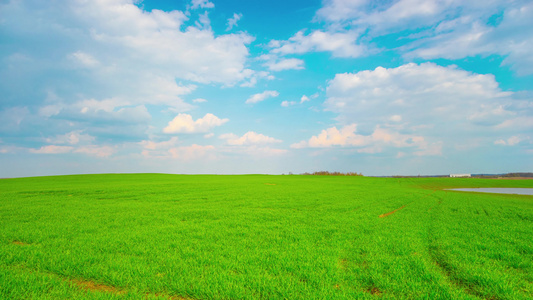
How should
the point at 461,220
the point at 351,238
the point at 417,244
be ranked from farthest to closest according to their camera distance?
1. the point at 461,220
2. the point at 351,238
3. the point at 417,244

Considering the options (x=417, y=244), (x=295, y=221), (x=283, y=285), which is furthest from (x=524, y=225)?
(x=283, y=285)

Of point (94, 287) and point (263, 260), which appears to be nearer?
point (94, 287)

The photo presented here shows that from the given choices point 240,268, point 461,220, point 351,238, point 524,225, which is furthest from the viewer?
point 461,220

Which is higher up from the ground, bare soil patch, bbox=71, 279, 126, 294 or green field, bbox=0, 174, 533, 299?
green field, bbox=0, 174, 533, 299

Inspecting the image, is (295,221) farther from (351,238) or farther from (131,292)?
(131,292)

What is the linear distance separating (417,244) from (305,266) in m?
4.66

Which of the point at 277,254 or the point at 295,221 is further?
the point at 295,221

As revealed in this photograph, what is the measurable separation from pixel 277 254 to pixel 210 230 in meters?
3.95

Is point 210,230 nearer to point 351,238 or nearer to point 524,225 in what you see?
point 351,238

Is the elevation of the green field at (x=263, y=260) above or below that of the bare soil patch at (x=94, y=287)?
above

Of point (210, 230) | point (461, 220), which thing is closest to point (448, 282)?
point (210, 230)

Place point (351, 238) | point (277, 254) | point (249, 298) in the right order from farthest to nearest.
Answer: point (351, 238) → point (277, 254) → point (249, 298)

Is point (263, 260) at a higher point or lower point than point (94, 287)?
higher

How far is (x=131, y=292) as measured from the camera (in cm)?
501
